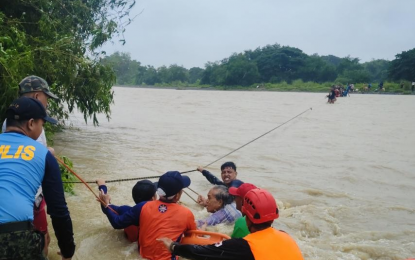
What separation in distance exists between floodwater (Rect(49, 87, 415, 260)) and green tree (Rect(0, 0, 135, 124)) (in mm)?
1881

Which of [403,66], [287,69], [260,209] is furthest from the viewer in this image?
[287,69]

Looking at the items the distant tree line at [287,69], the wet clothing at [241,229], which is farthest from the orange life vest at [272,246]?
the distant tree line at [287,69]

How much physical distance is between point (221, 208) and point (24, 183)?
135 inches

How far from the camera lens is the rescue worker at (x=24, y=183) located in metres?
2.20

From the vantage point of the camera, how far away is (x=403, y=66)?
2227 inches

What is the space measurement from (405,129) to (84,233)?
17.6 meters

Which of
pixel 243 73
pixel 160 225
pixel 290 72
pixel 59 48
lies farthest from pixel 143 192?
pixel 290 72

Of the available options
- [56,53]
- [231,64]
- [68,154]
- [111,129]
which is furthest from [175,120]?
[231,64]

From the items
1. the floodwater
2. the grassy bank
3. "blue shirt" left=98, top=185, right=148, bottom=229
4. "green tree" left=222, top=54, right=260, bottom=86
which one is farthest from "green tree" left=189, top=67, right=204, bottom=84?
"blue shirt" left=98, top=185, right=148, bottom=229

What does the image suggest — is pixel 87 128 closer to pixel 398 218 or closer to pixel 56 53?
pixel 56 53

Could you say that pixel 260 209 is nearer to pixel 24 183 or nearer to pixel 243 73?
pixel 24 183

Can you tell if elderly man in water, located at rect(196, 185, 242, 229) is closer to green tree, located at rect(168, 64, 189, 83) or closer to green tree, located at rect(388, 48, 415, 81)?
green tree, located at rect(388, 48, 415, 81)

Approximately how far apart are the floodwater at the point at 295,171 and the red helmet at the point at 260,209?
7.20 ft

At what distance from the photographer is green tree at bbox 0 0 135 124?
6.93 m
